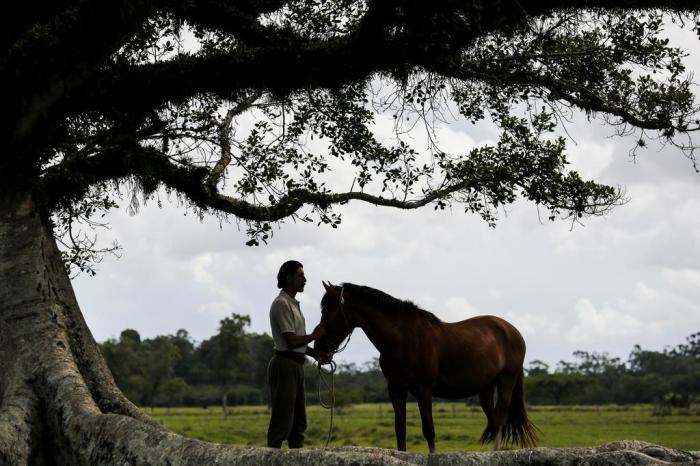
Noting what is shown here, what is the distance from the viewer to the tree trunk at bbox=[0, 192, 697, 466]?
725 centimetres

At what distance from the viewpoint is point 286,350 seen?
9664 mm

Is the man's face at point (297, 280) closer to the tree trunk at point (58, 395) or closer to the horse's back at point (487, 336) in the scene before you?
the tree trunk at point (58, 395)

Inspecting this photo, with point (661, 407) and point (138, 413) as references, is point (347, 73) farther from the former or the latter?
point (661, 407)

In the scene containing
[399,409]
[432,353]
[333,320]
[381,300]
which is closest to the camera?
[333,320]

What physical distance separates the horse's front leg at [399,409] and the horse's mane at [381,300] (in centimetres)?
112

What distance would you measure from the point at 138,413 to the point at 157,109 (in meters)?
4.04

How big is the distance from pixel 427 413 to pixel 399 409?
47 cm

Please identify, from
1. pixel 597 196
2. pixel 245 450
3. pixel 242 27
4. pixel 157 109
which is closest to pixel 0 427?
pixel 245 450

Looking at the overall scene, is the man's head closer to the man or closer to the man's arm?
the man

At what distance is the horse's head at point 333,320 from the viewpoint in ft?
34.8

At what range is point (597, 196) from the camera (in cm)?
1263

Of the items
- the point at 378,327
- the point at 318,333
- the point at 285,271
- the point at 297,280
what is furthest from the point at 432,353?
the point at 285,271

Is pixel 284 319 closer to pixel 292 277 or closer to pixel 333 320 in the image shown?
pixel 292 277

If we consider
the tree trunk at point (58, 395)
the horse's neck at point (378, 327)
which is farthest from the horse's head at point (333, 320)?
the tree trunk at point (58, 395)
